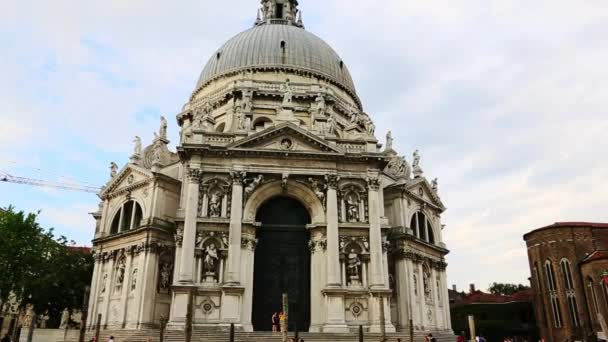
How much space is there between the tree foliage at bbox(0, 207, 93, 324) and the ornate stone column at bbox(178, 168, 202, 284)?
45.6 ft

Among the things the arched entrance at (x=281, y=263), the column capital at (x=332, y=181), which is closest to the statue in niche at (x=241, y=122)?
the arched entrance at (x=281, y=263)

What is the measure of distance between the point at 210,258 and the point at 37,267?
15.3 meters

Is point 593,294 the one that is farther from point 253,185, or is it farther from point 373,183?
point 253,185

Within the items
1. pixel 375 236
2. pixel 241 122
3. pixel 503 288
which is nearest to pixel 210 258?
pixel 375 236

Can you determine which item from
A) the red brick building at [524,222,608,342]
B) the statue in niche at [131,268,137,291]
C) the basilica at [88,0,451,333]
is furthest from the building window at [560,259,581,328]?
the statue in niche at [131,268,137,291]

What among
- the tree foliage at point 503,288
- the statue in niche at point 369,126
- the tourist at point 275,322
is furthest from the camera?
the tree foliage at point 503,288

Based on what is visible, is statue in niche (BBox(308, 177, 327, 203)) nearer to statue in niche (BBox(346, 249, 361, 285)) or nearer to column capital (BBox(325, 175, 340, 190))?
column capital (BBox(325, 175, 340, 190))

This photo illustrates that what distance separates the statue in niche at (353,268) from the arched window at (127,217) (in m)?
13.2

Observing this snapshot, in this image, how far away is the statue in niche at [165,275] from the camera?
27.1 m

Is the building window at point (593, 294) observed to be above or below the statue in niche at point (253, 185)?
below

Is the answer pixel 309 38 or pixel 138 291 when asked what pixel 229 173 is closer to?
pixel 138 291

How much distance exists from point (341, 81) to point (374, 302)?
65.6 ft

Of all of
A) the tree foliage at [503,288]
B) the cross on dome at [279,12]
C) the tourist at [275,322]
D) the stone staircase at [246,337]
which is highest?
the cross on dome at [279,12]

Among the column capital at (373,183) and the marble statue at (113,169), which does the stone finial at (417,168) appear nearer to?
the column capital at (373,183)
